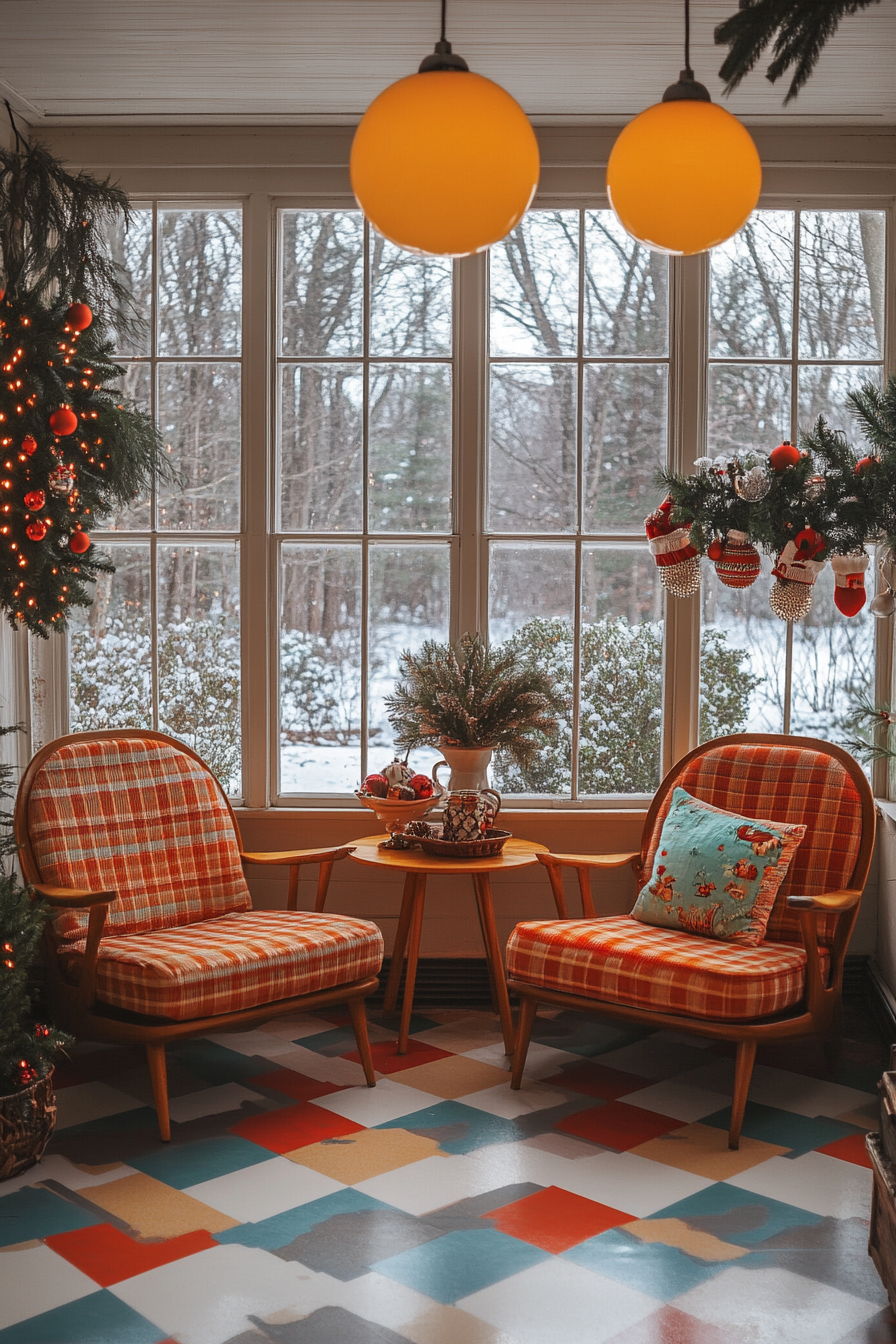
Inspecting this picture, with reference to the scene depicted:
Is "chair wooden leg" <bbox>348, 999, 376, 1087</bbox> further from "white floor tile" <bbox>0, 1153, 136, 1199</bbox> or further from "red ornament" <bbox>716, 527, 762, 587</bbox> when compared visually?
"red ornament" <bbox>716, 527, 762, 587</bbox>

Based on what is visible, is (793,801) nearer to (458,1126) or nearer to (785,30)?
(458,1126)

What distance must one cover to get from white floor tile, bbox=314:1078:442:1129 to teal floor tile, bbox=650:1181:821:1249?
819 mm

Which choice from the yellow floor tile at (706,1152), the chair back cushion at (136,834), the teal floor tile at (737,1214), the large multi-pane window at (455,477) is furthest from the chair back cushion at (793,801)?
the chair back cushion at (136,834)

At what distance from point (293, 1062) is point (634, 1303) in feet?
5.07

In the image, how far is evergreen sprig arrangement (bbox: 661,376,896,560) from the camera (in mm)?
3313

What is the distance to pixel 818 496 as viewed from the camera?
11.6 feet

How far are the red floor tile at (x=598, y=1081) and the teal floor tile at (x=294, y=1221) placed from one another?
0.87 m

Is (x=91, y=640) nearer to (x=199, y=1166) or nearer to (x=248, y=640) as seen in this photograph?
(x=248, y=640)

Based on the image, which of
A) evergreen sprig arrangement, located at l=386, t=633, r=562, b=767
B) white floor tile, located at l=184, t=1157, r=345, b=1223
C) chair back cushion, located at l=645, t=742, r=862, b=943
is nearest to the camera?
white floor tile, located at l=184, t=1157, r=345, b=1223

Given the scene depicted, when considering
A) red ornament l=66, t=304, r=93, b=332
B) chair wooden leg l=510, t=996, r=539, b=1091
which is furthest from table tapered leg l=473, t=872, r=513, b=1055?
red ornament l=66, t=304, r=93, b=332

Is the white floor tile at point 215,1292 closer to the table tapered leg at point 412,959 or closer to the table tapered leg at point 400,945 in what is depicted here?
the table tapered leg at point 412,959

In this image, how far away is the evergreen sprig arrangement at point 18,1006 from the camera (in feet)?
A: 9.13

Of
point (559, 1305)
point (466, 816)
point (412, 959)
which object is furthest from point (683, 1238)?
point (466, 816)

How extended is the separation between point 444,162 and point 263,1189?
7.54 ft
